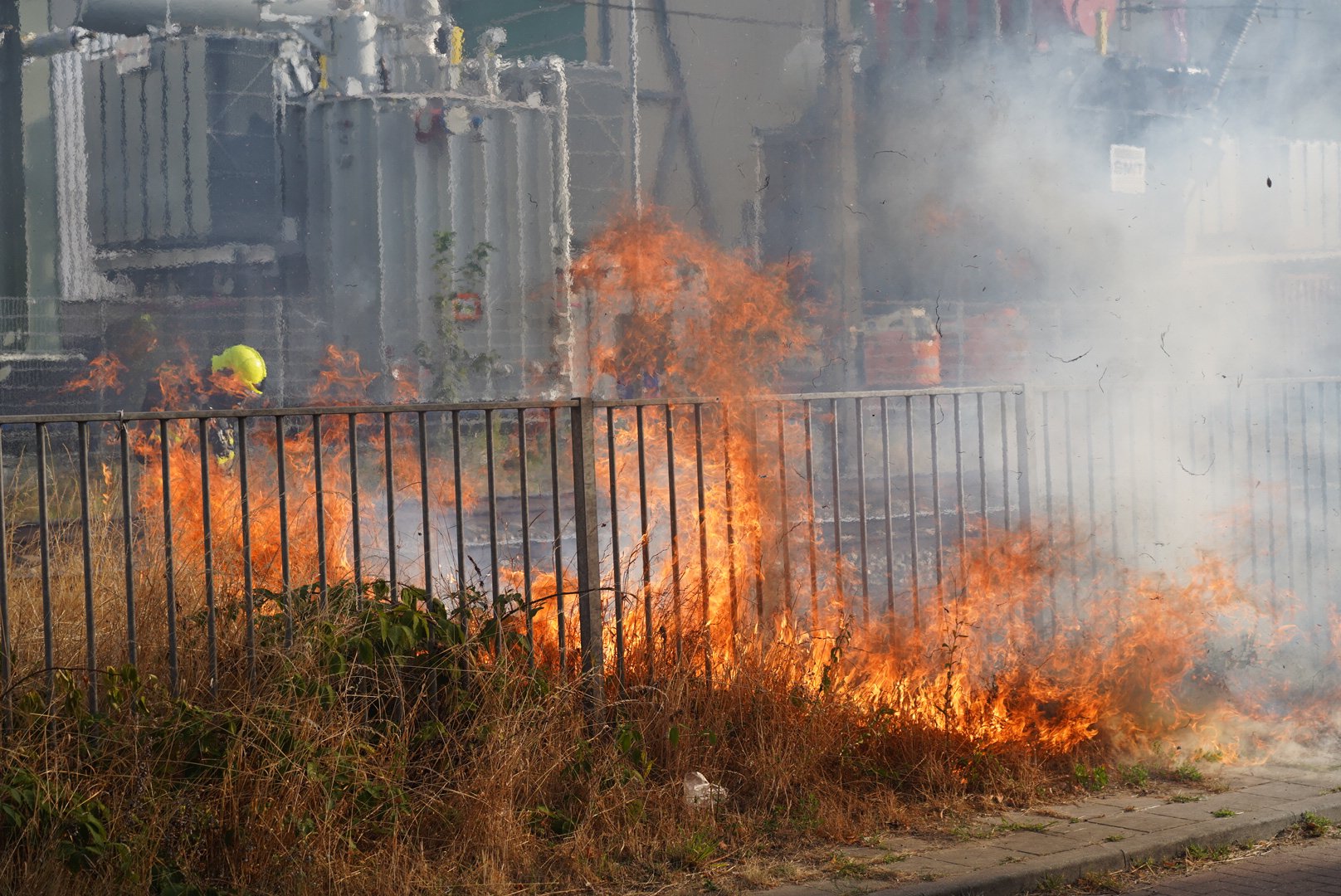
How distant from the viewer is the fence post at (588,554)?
227 inches

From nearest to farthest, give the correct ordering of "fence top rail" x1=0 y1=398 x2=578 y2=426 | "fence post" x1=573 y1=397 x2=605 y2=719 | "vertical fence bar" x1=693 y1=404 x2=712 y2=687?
1. "fence top rail" x1=0 y1=398 x2=578 y2=426
2. "fence post" x1=573 y1=397 x2=605 y2=719
3. "vertical fence bar" x1=693 y1=404 x2=712 y2=687

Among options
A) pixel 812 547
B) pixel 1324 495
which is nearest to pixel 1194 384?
pixel 1324 495

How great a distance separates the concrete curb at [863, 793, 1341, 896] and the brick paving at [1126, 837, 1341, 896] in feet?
0.45

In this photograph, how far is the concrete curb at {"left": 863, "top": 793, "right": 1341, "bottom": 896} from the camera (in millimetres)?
4680

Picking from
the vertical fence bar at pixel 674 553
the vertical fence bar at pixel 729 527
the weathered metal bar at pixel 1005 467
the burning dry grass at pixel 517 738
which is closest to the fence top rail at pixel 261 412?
the vertical fence bar at pixel 674 553

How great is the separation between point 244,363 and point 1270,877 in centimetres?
1456

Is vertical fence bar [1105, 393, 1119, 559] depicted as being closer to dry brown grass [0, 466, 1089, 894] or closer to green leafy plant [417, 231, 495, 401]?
dry brown grass [0, 466, 1089, 894]

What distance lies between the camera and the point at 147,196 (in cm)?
1730

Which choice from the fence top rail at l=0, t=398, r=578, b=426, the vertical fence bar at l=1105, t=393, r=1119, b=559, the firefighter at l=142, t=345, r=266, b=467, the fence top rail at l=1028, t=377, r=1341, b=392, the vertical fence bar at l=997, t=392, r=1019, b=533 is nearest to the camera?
the fence top rail at l=0, t=398, r=578, b=426

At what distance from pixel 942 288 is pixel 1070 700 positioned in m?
16.1

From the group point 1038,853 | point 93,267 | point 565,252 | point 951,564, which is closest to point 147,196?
point 93,267

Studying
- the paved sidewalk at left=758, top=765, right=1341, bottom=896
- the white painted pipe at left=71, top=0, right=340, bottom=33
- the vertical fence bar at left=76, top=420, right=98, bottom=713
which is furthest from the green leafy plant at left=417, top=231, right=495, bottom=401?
the paved sidewalk at left=758, top=765, right=1341, bottom=896

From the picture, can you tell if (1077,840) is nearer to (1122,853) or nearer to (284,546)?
(1122,853)

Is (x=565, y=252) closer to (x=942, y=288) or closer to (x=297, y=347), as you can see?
(x=297, y=347)
